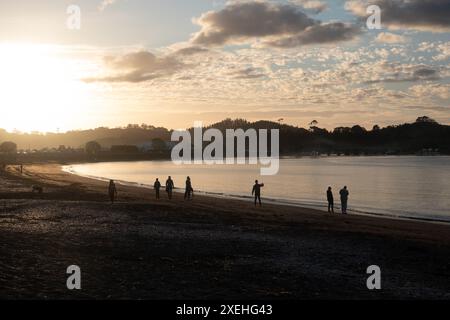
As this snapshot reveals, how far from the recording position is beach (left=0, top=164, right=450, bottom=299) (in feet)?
39.2

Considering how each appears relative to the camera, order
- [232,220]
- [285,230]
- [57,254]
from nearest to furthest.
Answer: [57,254] < [285,230] < [232,220]

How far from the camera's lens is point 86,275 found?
41.9ft

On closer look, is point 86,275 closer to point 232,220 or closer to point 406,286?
point 406,286

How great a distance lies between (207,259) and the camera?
51.0 feet

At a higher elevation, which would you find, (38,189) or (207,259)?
(38,189)

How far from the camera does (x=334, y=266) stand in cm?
1529

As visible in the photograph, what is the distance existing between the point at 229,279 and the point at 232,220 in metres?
13.7

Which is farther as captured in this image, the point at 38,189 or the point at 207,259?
the point at 38,189

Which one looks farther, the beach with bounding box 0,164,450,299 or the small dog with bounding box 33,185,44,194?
the small dog with bounding box 33,185,44,194

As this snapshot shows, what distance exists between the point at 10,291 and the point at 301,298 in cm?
643

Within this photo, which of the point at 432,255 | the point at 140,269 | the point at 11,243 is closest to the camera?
the point at 140,269
